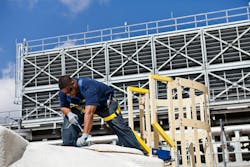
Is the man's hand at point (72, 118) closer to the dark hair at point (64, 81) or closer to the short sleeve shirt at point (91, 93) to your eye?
the short sleeve shirt at point (91, 93)

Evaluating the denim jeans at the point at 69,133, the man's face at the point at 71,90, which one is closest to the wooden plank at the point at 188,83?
the denim jeans at the point at 69,133

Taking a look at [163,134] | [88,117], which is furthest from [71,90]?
[163,134]

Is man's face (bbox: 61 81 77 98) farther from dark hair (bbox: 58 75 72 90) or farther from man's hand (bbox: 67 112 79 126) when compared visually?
man's hand (bbox: 67 112 79 126)

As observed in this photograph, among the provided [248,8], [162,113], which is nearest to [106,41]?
[162,113]

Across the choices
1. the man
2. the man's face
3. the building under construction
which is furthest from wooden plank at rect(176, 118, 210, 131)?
the building under construction

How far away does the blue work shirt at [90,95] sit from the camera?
3805 millimetres

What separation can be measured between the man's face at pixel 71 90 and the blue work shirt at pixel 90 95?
0.05 meters

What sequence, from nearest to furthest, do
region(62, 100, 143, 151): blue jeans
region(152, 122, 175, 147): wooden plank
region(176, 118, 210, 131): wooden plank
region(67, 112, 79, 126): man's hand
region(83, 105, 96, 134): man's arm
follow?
region(83, 105, 96, 134): man's arm, region(62, 100, 143, 151): blue jeans, region(67, 112, 79, 126): man's hand, region(152, 122, 175, 147): wooden plank, region(176, 118, 210, 131): wooden plank

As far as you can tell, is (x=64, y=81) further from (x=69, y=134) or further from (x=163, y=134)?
(x=163, y=134)

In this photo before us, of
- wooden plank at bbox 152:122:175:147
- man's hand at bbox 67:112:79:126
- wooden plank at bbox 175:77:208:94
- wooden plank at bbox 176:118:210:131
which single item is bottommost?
wooden plank at bbox 152:122:175:147

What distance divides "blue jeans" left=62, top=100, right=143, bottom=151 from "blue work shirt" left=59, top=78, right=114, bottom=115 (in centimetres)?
12

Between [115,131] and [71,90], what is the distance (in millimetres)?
636

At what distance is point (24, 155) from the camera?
1688 millimetres

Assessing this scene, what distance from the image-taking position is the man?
12.3 feet
